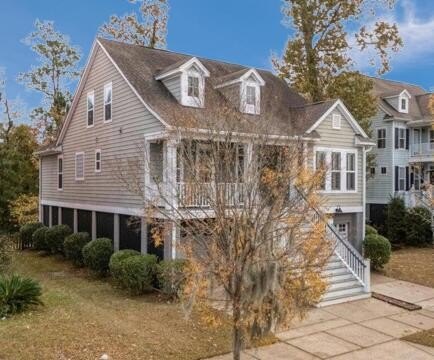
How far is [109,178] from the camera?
61.9 feet

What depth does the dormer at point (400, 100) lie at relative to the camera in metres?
32.5

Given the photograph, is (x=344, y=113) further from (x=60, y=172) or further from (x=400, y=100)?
(x=60, y=172)

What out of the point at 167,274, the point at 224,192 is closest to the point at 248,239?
the point at 224,192

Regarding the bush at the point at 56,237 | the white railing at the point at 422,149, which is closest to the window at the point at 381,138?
the white railing at the point at 422,149

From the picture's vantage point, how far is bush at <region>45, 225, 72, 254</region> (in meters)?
21.7

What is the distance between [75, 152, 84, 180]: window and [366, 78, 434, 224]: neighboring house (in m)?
20.4

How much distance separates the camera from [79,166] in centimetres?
2227

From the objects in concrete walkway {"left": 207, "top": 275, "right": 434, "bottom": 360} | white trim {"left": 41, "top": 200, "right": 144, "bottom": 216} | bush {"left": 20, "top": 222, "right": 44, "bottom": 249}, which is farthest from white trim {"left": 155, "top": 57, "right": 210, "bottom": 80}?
bush {"left": 20, "top": 222, "right": 44, "bottom": 249}

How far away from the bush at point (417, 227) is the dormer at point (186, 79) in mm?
17223

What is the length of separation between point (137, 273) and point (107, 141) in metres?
7.36

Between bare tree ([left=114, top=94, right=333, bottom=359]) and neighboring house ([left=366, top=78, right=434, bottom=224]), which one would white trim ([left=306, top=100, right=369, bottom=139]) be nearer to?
bare tree ([left=114, top=94, right=333, bottom=359])

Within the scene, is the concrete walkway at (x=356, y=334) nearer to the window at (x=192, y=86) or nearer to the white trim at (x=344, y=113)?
the white trim at (x=344, y=113)

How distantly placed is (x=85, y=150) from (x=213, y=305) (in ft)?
49.0

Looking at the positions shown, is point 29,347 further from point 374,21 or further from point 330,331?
point 374,21
